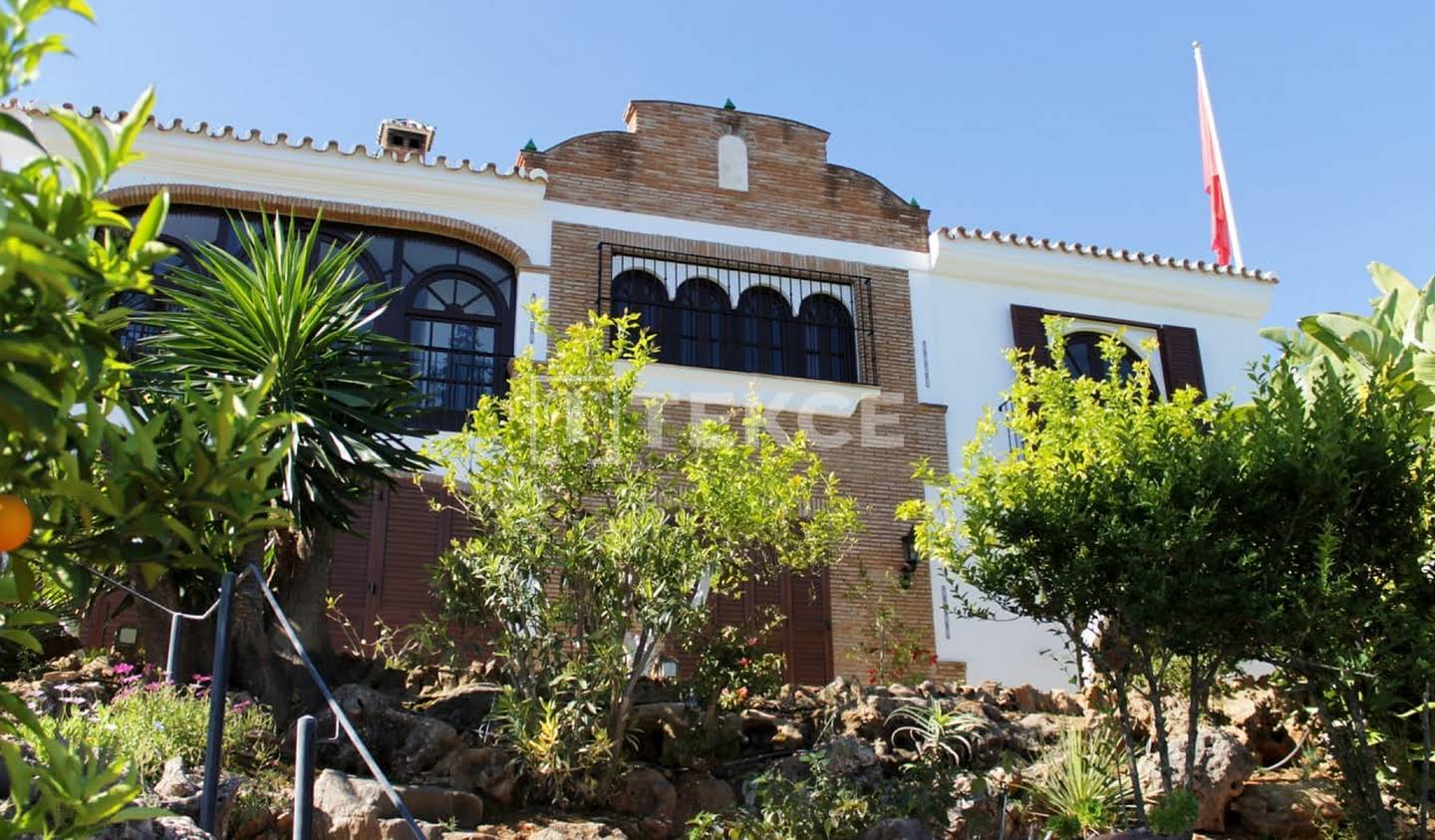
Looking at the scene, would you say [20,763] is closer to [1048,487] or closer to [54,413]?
[54,413]

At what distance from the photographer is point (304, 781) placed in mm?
5035

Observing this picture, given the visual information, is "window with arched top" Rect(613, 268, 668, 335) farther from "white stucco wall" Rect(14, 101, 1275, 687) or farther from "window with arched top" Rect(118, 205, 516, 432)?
"window with arched top" Rect(118, 205, 516, 432)

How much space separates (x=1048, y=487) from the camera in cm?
796

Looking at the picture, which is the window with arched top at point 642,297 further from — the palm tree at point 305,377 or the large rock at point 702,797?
the large rock at point 702,797

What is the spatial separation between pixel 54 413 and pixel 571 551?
5.76 m

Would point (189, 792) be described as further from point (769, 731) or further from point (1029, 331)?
point (1029, 331)

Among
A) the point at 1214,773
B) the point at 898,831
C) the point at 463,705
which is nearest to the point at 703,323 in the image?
the point at 463,705

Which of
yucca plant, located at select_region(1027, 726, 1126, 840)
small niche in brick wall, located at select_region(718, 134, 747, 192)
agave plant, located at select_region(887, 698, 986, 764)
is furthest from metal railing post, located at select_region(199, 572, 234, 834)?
small niche in brick wall, located at select_region(718, 134, 747, 192)

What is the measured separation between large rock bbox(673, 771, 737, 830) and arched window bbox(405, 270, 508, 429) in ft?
19.3

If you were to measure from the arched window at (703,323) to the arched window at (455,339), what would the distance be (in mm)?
1877

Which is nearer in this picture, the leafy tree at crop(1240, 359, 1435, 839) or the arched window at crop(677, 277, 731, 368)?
the leafy tree at crop(1240, 359, 1435, 839)

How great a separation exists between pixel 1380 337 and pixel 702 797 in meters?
6.48

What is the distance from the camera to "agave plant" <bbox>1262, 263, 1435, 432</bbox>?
9.53 metres

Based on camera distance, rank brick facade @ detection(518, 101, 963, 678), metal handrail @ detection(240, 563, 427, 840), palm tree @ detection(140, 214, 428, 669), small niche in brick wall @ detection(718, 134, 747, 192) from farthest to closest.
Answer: small niche in brick wall @ detection(718, 134, 747, 192), brick facade @ detection(518, 101, 963, 678), palm tree @ detection(140, 214, 428, 669), metal handrail @ detection(240, 563, 427, 840)
